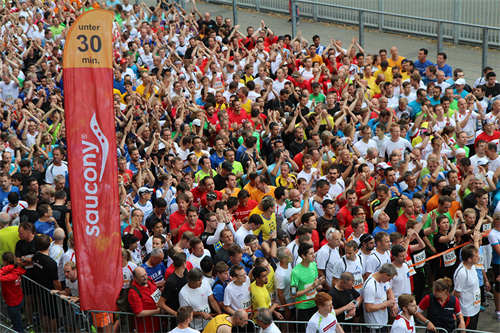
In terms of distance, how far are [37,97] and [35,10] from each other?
678 cm

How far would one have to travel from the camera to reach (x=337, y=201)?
10.3 meters

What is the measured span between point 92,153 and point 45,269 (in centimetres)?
245

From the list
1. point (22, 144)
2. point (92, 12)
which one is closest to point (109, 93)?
point (92, 12)

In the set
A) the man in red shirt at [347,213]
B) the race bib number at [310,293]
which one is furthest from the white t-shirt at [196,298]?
the man in red shirt at [347,213]

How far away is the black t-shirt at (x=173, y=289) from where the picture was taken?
7.79 meters

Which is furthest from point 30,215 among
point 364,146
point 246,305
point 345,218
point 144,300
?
point 364,146

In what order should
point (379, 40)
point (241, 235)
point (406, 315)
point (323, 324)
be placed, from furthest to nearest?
point (379, 40)
point (241, 235)
point (406, 315)
point (323, 324)

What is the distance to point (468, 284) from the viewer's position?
8047 millimetres

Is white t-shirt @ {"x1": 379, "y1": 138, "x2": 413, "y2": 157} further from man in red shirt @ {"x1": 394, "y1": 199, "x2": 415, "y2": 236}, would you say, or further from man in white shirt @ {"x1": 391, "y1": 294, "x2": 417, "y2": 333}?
man in white shirt @ {"x1": 391, "y1": 294, "x2": 417, "y2": 333}

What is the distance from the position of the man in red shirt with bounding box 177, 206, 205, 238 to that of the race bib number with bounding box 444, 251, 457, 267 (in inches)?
152

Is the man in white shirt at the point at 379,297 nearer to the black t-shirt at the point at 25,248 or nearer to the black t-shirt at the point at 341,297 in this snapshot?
the black t-shirt at the point at 341,297

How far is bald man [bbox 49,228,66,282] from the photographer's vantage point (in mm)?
8812

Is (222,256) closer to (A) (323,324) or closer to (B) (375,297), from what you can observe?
(A) (323,324)

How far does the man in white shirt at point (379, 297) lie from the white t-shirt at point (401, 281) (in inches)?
8.1
